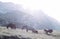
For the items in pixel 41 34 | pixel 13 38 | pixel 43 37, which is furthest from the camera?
pixel 41 34

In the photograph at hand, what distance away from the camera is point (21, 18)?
10.6 metres

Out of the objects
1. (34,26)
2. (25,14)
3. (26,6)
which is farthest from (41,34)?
(26,6)

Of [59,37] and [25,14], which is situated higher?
[25,14]

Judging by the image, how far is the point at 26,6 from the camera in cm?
1162

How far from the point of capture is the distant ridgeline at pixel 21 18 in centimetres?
1022

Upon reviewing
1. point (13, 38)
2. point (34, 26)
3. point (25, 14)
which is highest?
point (25, 14)

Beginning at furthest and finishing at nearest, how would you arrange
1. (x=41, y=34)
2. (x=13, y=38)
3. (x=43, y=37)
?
(x=41, y=34), (x=43, y=37), (x=13, y=38)

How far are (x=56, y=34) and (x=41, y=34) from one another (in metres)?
1.12

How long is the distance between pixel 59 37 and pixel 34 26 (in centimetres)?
181

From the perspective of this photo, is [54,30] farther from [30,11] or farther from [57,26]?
[30,11]

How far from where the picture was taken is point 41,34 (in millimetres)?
10484

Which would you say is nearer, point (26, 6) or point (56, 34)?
point (56, 34)

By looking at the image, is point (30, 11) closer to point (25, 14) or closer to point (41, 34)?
point (25, 14)

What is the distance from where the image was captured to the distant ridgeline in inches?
402
